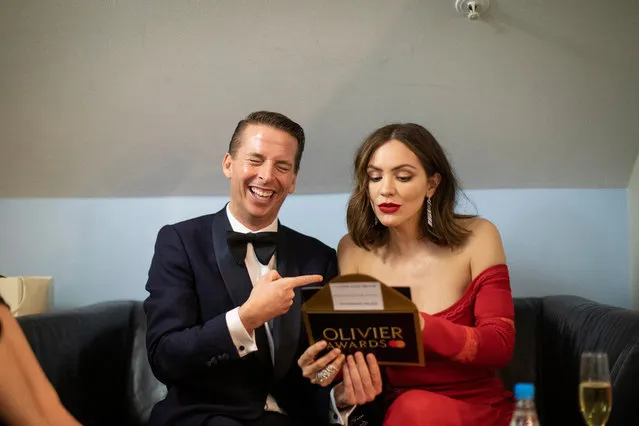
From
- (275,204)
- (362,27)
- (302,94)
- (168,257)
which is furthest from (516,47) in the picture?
(168,257)

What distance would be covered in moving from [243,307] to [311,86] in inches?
43.9

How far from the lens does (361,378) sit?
1676 millimetres

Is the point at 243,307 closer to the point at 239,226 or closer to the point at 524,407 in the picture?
the point at 239,226

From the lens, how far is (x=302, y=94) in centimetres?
253

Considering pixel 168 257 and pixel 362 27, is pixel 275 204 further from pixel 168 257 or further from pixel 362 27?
pixel 362 27

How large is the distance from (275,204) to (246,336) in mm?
450

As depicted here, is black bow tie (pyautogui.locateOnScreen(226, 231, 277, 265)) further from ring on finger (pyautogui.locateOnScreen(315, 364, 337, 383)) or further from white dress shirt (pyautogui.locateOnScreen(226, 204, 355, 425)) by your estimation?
ring on finger (pyautogui.locateOnScreen(315, 364, 337, 383))

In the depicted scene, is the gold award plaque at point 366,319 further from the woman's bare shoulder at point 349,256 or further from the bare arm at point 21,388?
the bare arm at point 21,388

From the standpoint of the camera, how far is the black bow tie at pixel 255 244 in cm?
→ 190

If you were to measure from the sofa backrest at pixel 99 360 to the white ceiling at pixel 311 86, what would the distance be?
60 cm

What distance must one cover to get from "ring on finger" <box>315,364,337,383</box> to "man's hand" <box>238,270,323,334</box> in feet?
0.60

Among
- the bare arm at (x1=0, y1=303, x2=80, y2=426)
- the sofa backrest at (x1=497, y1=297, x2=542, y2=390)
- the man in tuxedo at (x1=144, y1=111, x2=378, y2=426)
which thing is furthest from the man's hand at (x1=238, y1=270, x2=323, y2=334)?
the sofa backrest at (x1=497, y1=297, x2=542, y2=390)

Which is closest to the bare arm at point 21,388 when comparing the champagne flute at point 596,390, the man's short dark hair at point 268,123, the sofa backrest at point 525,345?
the man's short dark hair at point 268,123

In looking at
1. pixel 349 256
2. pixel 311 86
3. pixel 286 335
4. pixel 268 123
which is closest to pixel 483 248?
pixel 349 256
